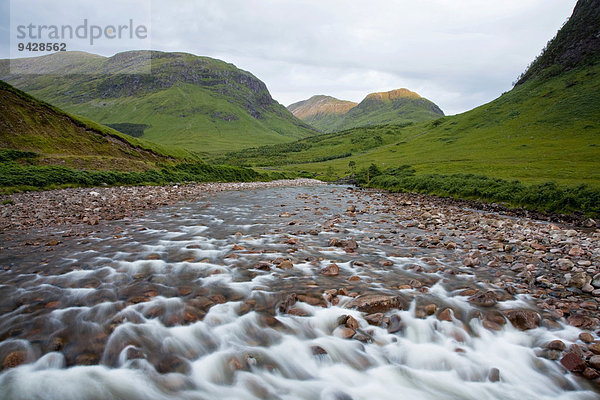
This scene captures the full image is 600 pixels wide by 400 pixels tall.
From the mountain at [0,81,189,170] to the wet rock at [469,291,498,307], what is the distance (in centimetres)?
4078

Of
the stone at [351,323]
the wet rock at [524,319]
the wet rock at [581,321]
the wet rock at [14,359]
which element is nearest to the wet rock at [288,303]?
the stone at [351,323]

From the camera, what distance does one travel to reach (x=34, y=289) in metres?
7.14

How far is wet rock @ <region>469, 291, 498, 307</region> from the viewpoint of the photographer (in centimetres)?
696

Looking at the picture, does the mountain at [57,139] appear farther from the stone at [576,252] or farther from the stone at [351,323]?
the stone at [576,252]

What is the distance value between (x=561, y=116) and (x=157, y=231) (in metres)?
92.3

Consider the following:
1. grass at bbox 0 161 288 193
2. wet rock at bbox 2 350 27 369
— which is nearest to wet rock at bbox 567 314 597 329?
wet rock at bbox 2 350 27 369

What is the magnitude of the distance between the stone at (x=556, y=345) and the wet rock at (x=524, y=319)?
1.96 feet

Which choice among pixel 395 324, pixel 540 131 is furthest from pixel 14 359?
pixel 540 131

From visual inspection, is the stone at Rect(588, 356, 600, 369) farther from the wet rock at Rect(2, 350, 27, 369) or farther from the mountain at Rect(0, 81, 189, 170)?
the mountain at Rect(0, 81, 189, 170)

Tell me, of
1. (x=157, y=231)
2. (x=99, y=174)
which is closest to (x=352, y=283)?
(x=157, y=231)

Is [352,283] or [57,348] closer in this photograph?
[57,348]

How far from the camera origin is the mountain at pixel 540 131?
44.5m

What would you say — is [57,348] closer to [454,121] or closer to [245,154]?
[454,121]

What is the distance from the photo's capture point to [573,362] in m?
5.00
